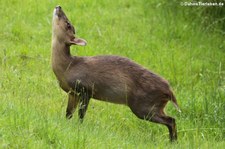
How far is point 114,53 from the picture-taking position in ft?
36.0

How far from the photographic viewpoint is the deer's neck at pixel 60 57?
784cm

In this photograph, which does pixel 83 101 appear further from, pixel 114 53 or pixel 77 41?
pixel 114 53

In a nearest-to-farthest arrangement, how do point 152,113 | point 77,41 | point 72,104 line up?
point 152,113
point 72,104
point 77,41

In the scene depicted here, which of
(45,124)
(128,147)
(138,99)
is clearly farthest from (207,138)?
(45,124)

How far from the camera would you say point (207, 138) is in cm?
797

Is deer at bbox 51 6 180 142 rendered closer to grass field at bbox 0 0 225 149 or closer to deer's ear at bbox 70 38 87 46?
deer's ear at bbox 70 38 87 46

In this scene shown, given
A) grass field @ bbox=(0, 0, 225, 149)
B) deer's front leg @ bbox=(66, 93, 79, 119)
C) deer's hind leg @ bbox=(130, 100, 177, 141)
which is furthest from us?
deer's front leg @ bbox=(66, 93, 79, 119)

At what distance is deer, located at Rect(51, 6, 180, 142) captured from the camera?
24.9 ft

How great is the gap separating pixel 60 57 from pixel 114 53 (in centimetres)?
310

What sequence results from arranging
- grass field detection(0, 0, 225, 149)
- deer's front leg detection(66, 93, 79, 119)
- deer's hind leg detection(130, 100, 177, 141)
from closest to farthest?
grass field detection(0, 0, 225, 149)
deer's hind leg detection(130, 100, 177, 141)
deer's front leg detection(66, 93, 79, 119)

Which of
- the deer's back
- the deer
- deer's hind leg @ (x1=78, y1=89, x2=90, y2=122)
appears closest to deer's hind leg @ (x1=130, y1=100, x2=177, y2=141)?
the deer

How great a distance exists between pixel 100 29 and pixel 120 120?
359 centimetres

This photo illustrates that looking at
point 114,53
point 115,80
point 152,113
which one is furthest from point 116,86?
point 114,53

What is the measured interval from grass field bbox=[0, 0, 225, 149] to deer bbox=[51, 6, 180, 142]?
229 millimetres
